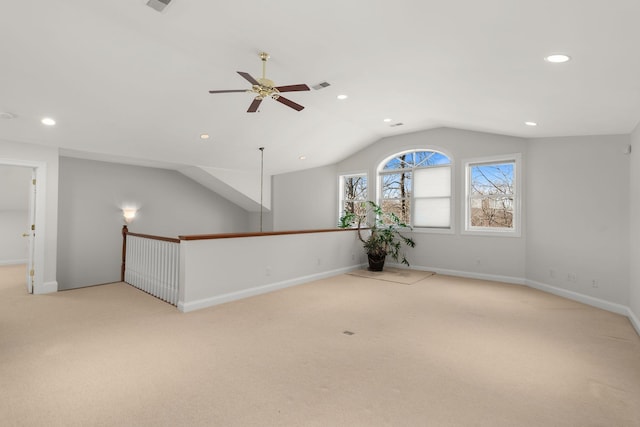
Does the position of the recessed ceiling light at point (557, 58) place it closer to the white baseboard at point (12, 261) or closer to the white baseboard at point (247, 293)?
the white baseboard at point (247, 293)

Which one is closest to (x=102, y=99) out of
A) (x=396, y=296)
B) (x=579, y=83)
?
(x=396, y=296)

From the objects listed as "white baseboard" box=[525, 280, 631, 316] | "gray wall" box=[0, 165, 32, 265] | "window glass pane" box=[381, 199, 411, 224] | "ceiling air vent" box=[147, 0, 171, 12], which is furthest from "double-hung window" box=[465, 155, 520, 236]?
"gray wall" box=[0, 165, 32, 265]

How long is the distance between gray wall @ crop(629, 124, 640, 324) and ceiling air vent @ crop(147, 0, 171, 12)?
509cm

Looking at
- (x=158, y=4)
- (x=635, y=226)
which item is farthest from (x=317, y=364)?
(x=635, y=226)

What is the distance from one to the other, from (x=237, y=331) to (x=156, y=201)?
15.5ft

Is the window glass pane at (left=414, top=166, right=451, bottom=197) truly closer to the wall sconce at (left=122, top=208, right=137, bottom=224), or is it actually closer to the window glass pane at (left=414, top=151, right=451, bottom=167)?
the window glass pane at (left=414, top=151, right=451, bottom=167)

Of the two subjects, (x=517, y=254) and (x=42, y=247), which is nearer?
(x=42, y=247)

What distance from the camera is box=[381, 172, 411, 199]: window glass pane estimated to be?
7.21 m

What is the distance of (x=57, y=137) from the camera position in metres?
4.50

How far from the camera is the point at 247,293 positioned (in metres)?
4.67

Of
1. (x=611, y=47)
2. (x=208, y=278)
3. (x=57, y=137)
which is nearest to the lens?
(x=611, y=47)

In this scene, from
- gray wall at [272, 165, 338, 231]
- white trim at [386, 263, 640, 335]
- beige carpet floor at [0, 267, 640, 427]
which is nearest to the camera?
beige carpet floor at [0, 267, 640, 427]

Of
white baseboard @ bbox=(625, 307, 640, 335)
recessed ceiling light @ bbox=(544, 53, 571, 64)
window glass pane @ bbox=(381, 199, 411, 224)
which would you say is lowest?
white baseboard @ bbox=(625, 307, 640, 335)

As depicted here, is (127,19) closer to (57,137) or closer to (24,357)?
(57,137)
